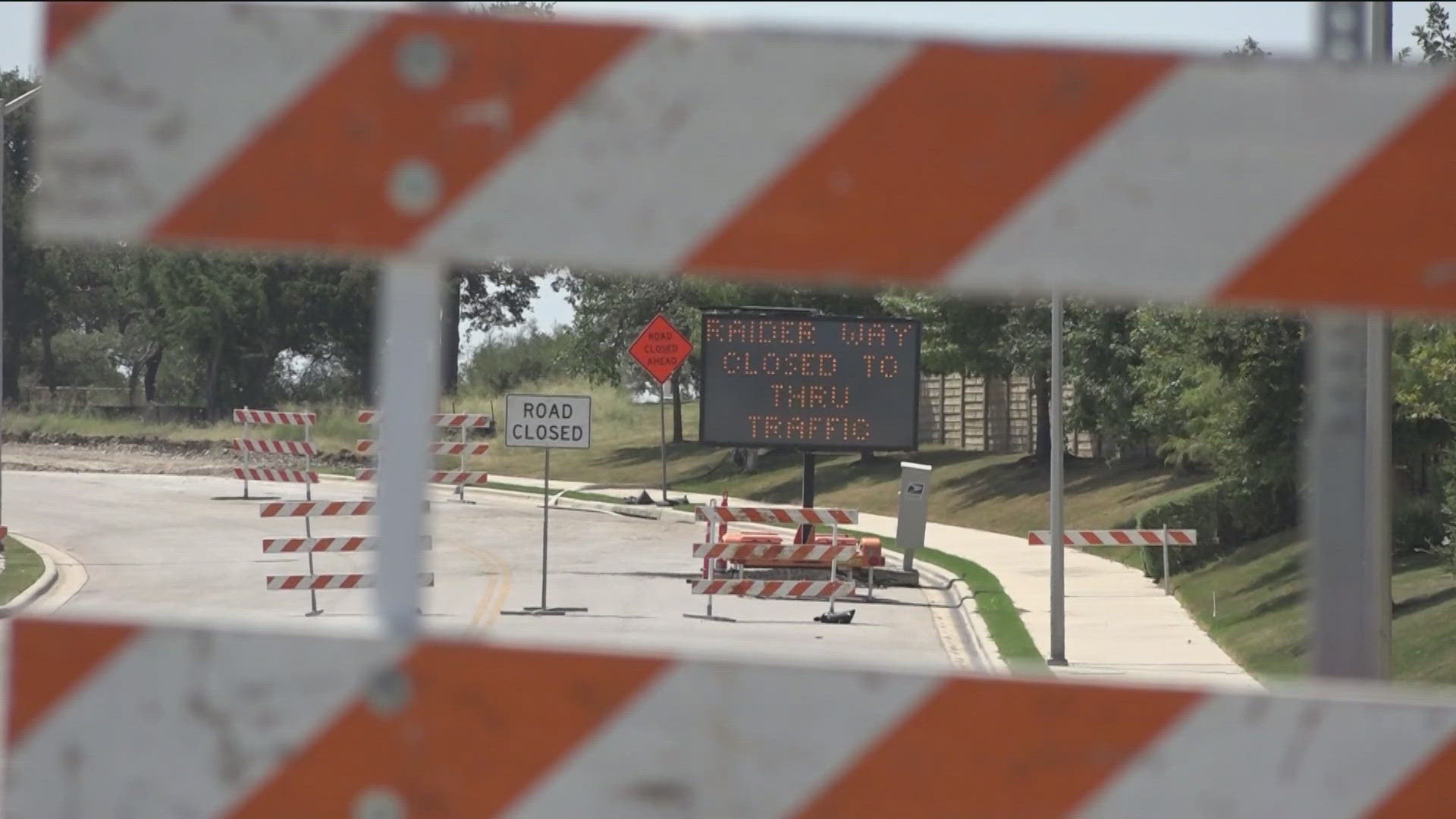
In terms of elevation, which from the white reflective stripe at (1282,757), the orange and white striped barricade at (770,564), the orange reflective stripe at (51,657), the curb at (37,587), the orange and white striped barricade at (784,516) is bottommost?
the curb at (37,587)

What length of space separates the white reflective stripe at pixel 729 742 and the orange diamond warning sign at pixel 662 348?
29289mm

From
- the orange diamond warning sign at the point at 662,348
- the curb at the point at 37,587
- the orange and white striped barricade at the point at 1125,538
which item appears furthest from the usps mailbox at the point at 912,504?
the curb at the point at 37,587

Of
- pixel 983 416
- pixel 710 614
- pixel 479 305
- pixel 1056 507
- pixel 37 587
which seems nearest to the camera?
pixel 1056 507

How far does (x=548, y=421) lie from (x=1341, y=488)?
759 inches

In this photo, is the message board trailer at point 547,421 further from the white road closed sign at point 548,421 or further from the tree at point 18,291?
the tree at point 18,291

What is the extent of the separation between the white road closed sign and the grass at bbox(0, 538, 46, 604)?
599 cm

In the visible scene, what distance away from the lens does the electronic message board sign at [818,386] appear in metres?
22.1

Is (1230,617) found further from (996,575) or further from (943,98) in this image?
(943,98)

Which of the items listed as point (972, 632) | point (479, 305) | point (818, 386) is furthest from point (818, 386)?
point (479, 305)

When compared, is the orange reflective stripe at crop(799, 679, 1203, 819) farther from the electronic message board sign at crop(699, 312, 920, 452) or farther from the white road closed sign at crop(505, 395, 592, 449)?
the electronic message board sign at crop(699, 312, 920, 452)

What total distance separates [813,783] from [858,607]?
2011 centimetres

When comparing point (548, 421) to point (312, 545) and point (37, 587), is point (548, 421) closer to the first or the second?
point (312, 545)

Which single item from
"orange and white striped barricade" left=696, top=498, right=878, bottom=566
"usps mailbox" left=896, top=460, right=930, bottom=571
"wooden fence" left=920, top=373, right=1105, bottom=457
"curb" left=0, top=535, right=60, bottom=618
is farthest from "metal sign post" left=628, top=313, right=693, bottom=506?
"curb" left=0, top=535, right=60, bottom=618

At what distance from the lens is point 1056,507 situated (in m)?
17.2
